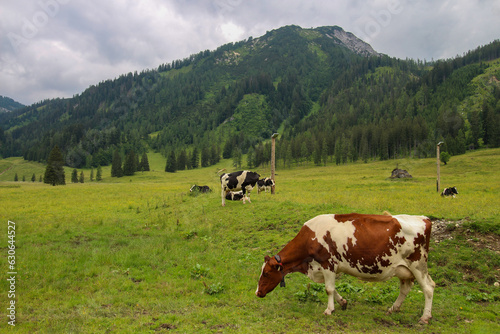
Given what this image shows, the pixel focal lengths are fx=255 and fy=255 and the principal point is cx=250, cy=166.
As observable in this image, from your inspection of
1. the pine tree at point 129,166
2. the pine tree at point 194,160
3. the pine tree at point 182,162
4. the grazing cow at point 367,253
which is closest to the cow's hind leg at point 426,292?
the grazing cow at point 367,253

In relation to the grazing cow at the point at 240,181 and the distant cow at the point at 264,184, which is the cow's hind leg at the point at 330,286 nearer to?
the grazing cow at the point at 240,181

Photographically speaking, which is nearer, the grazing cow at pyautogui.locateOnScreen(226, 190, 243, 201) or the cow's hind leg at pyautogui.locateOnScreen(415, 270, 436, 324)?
the cow's hind leg at pyautogui.locateOnScreen(415, 270, 436, 324)

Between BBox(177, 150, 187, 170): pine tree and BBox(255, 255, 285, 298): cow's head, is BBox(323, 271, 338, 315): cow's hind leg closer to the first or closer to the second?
BBox(255, 255, 285, 298): cow's head

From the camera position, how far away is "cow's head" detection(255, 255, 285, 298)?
7.46 metres

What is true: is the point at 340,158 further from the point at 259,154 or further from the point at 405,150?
the point at 259,154

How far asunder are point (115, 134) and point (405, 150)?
169 meters

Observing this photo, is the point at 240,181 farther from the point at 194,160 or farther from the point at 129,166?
the point at 194,160

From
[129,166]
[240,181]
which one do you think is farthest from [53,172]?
[240,181]

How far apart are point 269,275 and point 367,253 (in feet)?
9.17

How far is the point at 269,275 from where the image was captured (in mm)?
7496

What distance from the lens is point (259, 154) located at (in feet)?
395

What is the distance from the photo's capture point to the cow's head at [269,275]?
7461 mm

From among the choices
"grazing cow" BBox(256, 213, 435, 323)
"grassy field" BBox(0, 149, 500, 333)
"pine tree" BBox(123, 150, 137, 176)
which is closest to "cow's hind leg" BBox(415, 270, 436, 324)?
"grazing cow" BBox(256, 213, 435, 323)

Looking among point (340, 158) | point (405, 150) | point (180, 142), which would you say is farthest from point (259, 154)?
point (180, 142)
